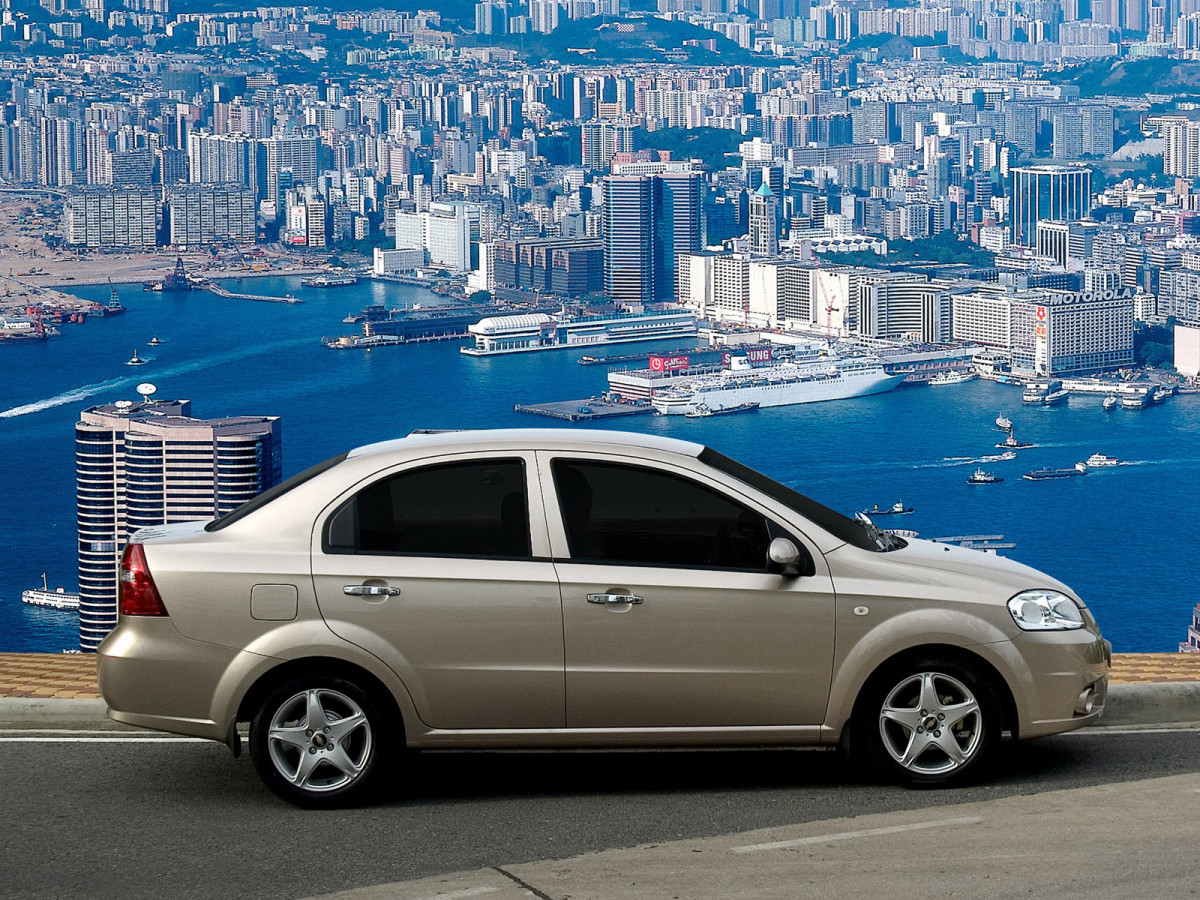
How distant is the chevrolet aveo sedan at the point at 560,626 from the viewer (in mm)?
2477

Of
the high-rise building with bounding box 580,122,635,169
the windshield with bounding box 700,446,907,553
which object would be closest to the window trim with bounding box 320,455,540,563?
the windshield with bounding box 700,446,907,553

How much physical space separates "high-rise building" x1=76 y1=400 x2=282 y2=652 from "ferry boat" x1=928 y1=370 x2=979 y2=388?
75.3 ft

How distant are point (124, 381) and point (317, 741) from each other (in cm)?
4169

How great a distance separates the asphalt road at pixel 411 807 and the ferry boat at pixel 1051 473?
31132 mm

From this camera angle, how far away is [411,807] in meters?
2.50

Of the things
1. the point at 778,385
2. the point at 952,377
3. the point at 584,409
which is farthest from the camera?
the point at 952,377

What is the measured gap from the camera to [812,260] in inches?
2346

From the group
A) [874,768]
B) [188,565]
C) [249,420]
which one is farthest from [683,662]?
[249,420]

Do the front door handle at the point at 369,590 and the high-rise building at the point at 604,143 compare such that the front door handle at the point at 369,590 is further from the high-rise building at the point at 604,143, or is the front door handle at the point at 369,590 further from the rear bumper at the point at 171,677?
the high-rise building at the point at 604,143

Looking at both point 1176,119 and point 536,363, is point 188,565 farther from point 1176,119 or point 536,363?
point 1176,119

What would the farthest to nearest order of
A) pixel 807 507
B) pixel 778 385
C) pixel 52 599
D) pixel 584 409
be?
pixel 778 385 → pixel 584 409 → pixel 52 599 → pixel 807 507

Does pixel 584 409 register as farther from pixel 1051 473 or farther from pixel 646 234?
pixel 646 234

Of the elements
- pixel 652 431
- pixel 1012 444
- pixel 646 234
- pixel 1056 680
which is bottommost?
pixel 1012 444

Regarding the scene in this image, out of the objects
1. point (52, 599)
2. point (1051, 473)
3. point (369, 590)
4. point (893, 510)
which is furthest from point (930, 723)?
point (1051, 473)
